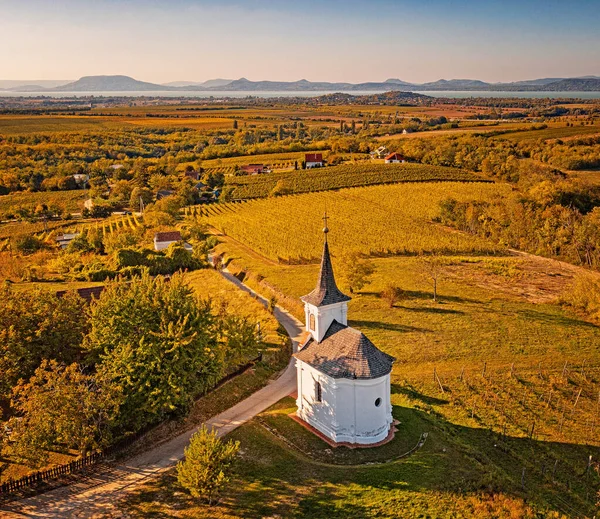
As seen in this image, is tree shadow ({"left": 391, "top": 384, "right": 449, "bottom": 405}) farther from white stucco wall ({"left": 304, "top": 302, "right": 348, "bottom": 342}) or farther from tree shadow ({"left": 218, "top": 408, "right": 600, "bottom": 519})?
white stucco wall ({"left": 304, "top": 302, "right": 348, "bottom": 342})

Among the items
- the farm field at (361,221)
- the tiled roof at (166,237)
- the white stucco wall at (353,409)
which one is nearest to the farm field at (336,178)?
the farm field at (361,221)

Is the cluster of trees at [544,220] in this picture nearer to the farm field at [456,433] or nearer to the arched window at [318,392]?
the farm field at [456,433]

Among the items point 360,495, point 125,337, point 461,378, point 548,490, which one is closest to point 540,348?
point 461,378

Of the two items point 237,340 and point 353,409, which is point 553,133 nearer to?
point 237,340

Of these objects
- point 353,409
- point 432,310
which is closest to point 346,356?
point 353,409

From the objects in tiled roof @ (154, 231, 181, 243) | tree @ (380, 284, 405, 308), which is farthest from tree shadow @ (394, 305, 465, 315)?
tiled roof @ (154, 231, 181, 243)

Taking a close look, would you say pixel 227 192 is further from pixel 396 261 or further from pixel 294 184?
pixel 396 261

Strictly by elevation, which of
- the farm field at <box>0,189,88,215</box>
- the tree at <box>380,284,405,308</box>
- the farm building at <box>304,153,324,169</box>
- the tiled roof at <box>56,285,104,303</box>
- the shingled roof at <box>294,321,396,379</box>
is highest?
the farm building at <box>304,153,324,169</box>
